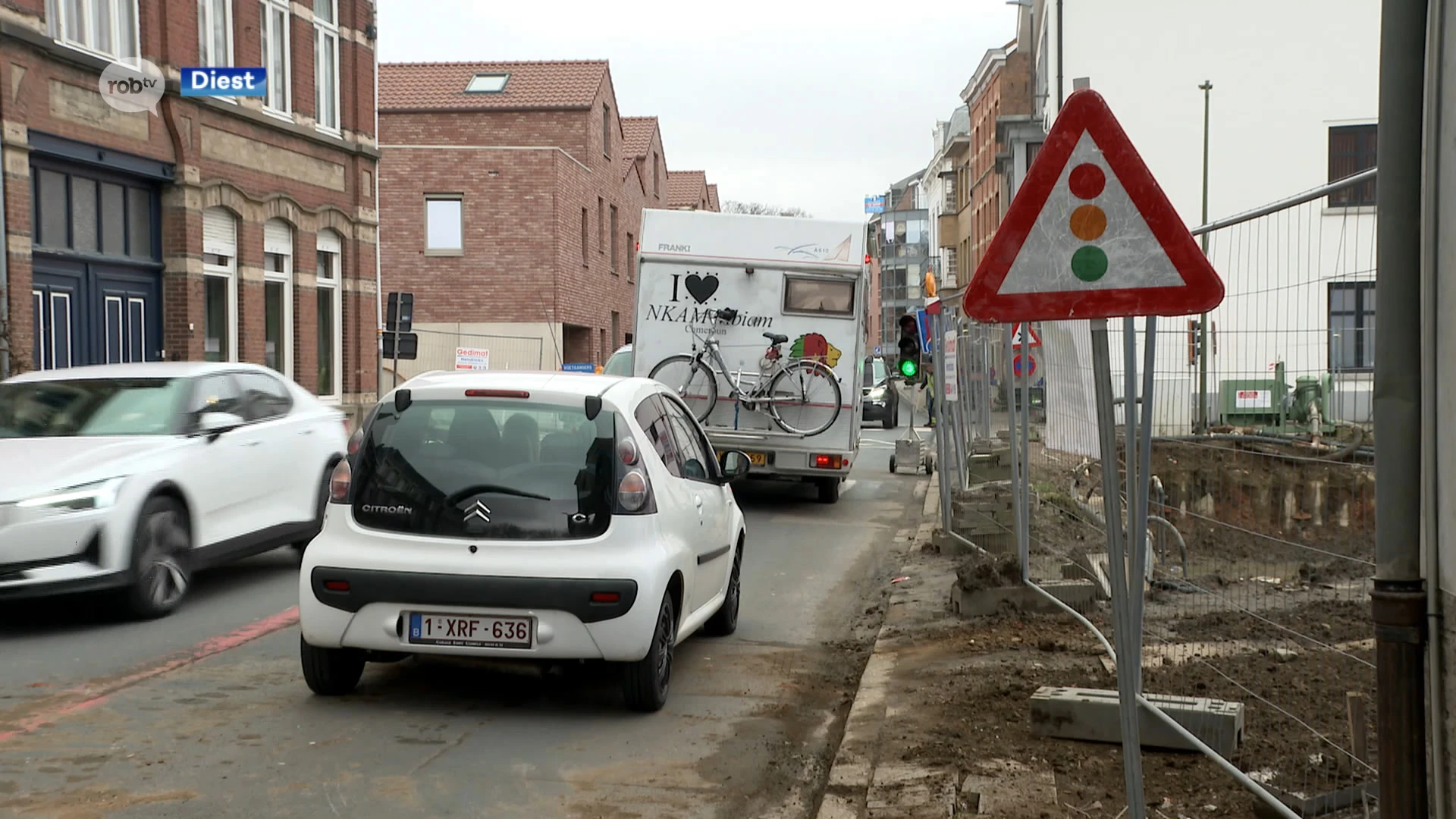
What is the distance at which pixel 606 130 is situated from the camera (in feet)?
147

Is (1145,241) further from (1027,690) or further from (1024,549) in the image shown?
(1024,549)

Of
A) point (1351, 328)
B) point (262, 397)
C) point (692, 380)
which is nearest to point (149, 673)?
point (262, 397)

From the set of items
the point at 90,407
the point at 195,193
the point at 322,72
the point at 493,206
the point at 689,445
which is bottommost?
the point at 689,445

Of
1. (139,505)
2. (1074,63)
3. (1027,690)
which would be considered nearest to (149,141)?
(139,505)

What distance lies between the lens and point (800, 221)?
53.0ft

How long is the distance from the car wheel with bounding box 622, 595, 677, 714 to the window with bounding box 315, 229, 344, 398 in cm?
1971

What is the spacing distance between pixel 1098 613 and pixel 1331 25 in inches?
1456

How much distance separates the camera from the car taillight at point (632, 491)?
6.45 metres

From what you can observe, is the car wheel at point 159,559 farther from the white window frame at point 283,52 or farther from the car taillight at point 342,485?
the white window frame at point 283,52

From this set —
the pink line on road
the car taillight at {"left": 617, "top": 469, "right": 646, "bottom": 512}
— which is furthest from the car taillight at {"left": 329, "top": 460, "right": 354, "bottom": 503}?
the pink line on road

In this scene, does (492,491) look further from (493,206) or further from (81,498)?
(493,206)

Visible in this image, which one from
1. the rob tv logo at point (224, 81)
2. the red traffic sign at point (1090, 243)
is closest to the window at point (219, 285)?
the rob tv logo at point (224, 81)

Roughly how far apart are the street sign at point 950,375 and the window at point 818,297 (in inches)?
107

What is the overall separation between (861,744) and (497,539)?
1798 mm
